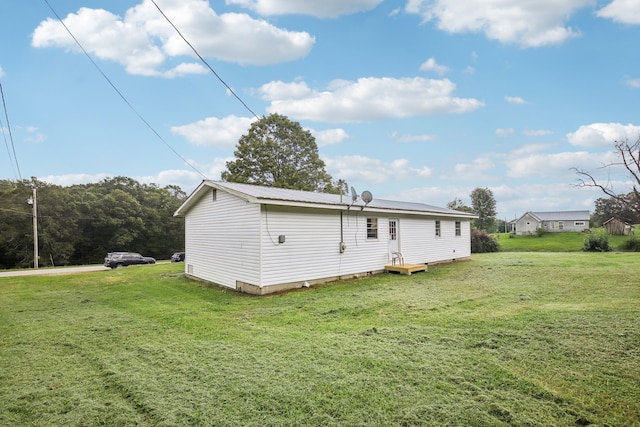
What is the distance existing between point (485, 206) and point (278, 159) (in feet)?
96.7

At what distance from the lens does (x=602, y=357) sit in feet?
12.7

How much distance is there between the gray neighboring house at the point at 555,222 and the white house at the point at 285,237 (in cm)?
4206

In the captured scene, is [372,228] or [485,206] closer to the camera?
[372,228]

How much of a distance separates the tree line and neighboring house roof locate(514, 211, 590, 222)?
51.1 m

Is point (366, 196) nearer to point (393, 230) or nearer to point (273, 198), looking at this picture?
point (393, 230)

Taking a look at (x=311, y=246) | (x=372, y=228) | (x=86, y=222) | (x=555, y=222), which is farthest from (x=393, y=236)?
(x=555, y=222)

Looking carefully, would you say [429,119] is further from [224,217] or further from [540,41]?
[224,217]

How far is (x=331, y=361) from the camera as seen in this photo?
3.95 meters

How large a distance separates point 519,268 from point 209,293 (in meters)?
11.8

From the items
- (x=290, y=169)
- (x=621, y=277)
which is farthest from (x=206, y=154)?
(x=621, y=277)

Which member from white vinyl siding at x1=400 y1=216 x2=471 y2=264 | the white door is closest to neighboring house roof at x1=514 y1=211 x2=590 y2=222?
white vinyl siding at x1=400 y1=216 x2=471 y2=264

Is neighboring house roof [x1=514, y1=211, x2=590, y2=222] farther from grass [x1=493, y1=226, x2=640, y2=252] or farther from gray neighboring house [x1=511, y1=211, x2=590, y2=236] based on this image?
grass [x1=493, y1=226, x2=640, y2=252]

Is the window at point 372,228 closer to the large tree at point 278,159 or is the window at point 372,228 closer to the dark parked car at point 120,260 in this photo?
the large tree at point 278,159

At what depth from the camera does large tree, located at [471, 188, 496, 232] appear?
4105 cm
